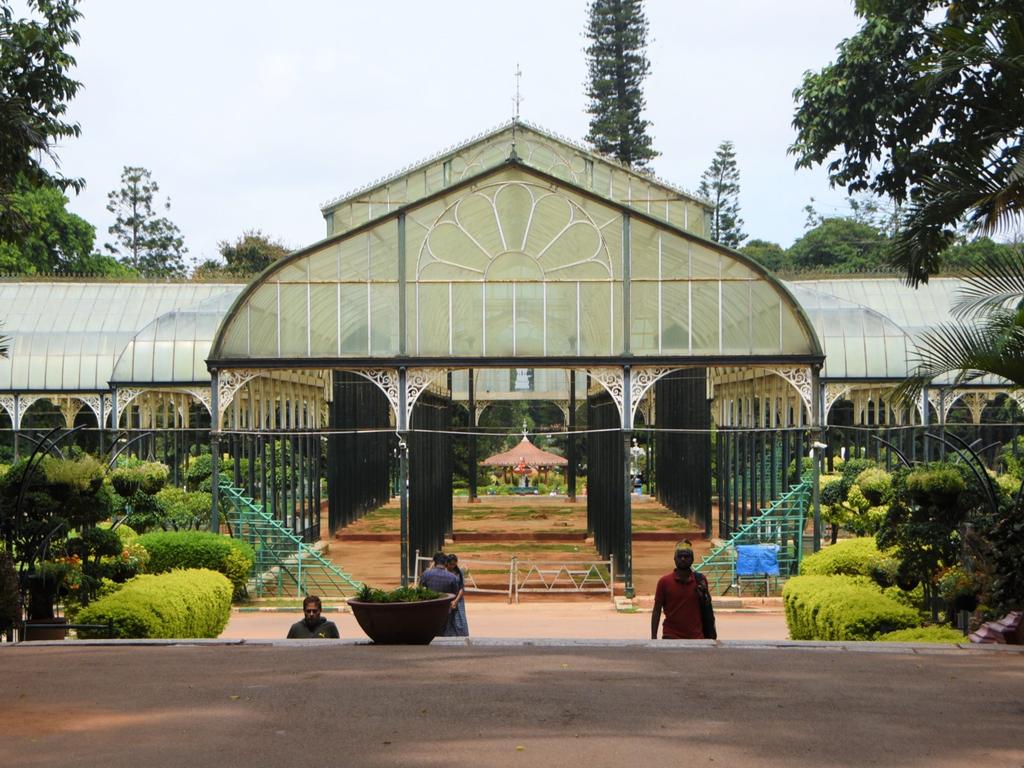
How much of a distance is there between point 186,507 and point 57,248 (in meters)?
33.5

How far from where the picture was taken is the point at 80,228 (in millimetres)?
56656

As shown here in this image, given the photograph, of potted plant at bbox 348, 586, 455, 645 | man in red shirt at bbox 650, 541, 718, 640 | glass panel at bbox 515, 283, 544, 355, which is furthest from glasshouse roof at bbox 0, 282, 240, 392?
man in red shirt at bbox 650, 541, 718, 640

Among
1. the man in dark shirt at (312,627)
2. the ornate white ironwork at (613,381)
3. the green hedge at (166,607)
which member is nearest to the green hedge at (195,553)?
the green hedge at (166,607)

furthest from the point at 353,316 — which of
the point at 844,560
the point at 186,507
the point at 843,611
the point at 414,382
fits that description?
the point at 843,611

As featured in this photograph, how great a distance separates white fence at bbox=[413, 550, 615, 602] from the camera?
23484 millimetres

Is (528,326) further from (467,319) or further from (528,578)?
(528,578)

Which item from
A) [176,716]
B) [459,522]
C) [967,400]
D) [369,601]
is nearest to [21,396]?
[459,522]

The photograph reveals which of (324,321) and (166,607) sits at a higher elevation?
(324,321)

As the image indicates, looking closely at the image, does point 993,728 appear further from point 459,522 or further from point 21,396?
point 21,396

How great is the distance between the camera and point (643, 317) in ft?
77.2

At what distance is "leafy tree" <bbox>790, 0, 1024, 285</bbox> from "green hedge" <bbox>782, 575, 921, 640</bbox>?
4.03 metres

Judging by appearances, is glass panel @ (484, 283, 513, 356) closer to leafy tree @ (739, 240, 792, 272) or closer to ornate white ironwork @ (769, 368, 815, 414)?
ornate white ironwork @ (769, 368, 815, 414)

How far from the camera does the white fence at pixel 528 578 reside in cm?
2348

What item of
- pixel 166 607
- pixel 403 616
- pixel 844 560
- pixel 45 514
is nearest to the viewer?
pixel 403 616
